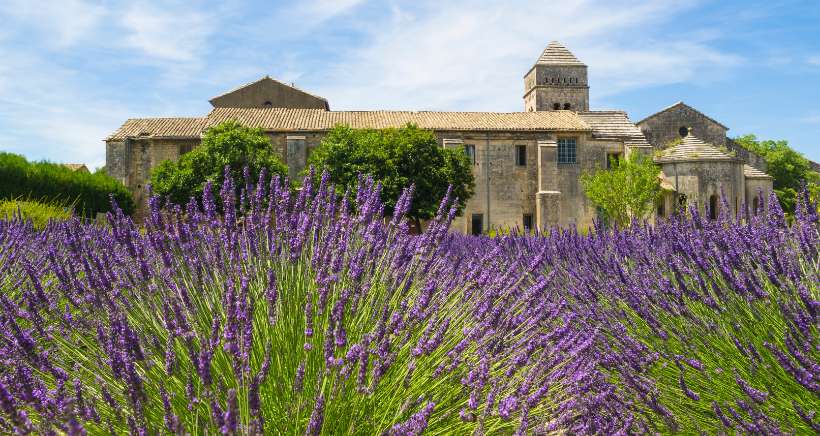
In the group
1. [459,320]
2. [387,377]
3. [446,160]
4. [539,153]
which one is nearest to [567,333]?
[459,320]

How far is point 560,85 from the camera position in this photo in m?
40.6

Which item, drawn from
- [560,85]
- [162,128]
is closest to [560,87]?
[560,85]

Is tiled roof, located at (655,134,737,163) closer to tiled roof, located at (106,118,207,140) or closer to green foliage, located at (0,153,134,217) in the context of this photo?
tiled roof, located at (106,118,207,140)

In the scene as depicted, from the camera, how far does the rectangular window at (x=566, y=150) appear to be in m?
28.3

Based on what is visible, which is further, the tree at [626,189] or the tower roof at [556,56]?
the tower roof at [556,56]

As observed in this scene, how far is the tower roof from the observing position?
133 feet

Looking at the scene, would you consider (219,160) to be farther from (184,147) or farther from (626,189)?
(626,189)

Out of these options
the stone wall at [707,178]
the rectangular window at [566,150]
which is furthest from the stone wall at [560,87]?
the stone wall at [707,178]

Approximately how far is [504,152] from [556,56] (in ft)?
52.1

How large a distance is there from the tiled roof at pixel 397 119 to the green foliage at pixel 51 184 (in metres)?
8.48

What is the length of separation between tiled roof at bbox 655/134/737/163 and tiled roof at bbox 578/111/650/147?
3.28 ft

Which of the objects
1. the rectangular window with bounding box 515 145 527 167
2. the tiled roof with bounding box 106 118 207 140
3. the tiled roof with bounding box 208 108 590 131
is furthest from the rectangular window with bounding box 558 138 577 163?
the tiled roof with bounding box 106 118 207 140

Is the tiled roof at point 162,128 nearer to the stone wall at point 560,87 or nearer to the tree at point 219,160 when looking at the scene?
the tree at point 219,160

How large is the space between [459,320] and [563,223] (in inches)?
1015
